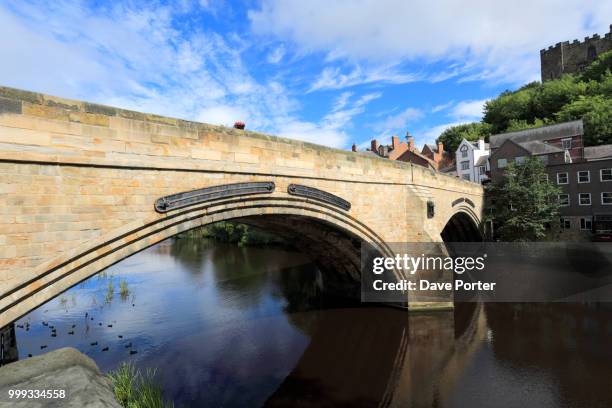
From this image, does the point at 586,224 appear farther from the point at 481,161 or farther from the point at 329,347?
the point at 329,347

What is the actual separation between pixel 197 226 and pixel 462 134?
59.6m

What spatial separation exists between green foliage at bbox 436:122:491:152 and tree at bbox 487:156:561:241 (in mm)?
30183

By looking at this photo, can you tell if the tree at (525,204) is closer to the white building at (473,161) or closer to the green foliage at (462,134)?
the white building at (473,161)

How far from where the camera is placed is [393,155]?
5172 centimetres

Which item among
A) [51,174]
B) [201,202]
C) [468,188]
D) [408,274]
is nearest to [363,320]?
[408,274]

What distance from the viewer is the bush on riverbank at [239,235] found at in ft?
127

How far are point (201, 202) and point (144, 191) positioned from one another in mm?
1295

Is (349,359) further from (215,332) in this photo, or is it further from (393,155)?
(393,155)

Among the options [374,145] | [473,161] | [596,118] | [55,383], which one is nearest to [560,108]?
[596,118]

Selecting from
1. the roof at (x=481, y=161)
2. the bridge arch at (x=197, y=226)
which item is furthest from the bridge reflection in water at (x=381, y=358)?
the roof at (x=481, y=161)

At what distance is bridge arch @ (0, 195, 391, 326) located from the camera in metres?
5.60

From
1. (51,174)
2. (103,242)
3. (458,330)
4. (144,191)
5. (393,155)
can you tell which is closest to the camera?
(51,174)

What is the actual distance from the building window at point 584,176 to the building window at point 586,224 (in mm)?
3214

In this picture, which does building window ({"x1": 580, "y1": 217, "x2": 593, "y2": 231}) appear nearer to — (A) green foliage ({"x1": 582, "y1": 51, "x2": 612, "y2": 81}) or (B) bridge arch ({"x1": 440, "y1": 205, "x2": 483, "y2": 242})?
(B) bridge arch ({"x1": 440, "y1": 205, "x2": 483, "y2": 242})
